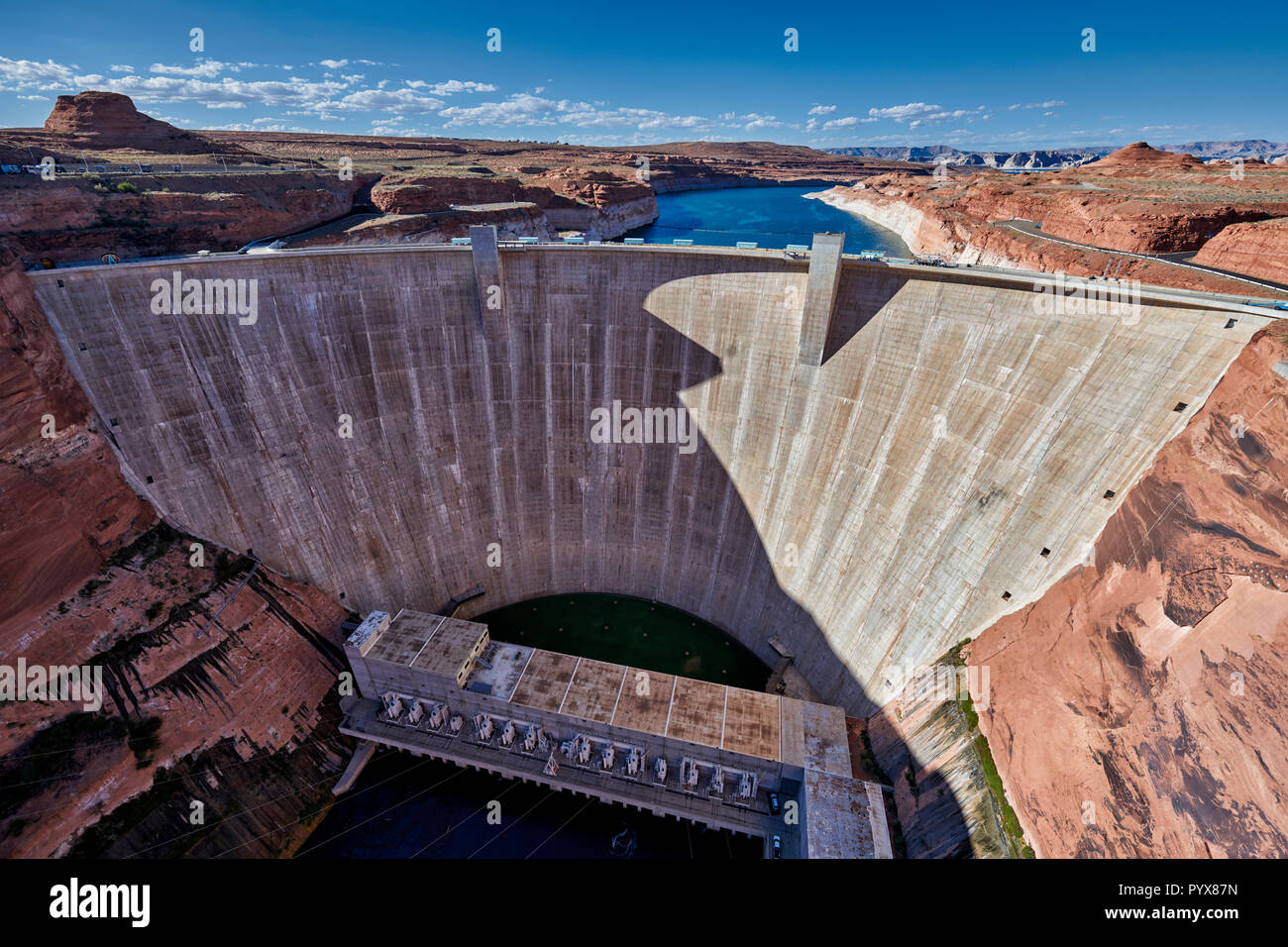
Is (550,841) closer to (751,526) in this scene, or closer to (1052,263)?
(751,526)

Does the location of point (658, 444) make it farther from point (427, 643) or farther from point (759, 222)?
point (759, 222)

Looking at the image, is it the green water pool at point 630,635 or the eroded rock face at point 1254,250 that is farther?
the green water pool at point 630,635

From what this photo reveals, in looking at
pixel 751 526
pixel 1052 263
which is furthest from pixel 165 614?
pixel 1052 263

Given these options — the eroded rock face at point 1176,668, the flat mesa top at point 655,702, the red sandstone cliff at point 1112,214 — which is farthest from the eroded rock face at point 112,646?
the red sandstone cliff at point 1112,214

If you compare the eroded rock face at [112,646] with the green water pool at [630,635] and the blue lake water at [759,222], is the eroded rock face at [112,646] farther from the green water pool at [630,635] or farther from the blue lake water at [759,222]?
the blue lake water at [759,222]

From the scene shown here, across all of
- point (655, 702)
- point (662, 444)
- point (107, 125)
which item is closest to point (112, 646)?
point (655, 702)

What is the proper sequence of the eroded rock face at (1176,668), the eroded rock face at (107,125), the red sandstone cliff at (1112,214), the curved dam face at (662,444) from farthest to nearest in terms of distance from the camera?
1. the eroded rock face at (107,125)
2. the red sandstone cliff at (1112,214)
3. the curved dam face at (662,444)
4. the eroded rock face at (1176,668)

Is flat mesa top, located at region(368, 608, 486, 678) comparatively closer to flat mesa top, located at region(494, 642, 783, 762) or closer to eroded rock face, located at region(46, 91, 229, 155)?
flat mesa top, located at region(494, 642, 783, 762)
